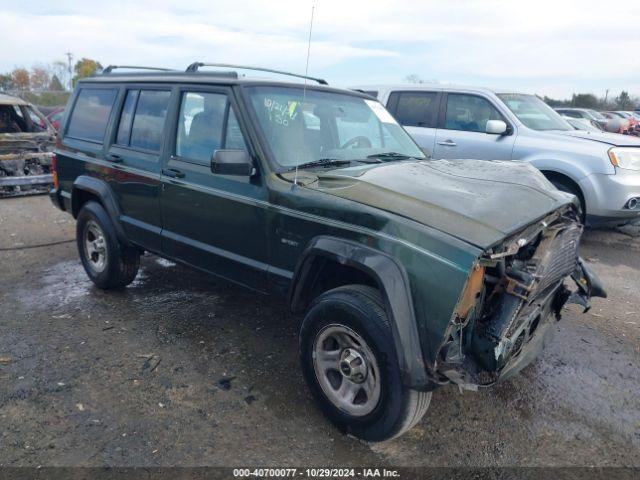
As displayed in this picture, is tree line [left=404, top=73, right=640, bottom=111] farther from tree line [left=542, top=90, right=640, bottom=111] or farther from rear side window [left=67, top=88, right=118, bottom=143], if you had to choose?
rear side window [left=67, top=88, right=118, bottom=143]

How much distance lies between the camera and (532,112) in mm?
7477

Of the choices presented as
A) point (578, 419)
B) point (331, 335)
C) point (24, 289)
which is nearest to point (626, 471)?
point (578, 419)

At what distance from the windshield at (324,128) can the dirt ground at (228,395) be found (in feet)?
5.03

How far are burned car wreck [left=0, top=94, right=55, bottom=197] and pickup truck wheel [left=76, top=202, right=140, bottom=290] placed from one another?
509 cm

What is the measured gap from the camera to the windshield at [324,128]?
3551 mm

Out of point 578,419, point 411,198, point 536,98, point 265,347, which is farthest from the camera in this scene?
point 536,98

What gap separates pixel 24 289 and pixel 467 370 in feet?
14.7

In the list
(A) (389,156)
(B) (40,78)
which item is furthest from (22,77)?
(A) (389,156)

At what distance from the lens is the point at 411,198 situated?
9.34ft

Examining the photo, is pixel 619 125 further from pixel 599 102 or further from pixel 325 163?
pixel 599 102

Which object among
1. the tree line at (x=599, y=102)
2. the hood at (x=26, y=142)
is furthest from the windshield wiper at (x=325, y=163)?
the tree line at (x=599, y=102)

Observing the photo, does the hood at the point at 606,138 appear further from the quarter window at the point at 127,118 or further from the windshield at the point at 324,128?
the quarter window at the point at 127,118

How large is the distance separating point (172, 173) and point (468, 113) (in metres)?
5.01

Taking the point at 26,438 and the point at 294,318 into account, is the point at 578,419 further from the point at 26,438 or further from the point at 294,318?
the point at 26,438
